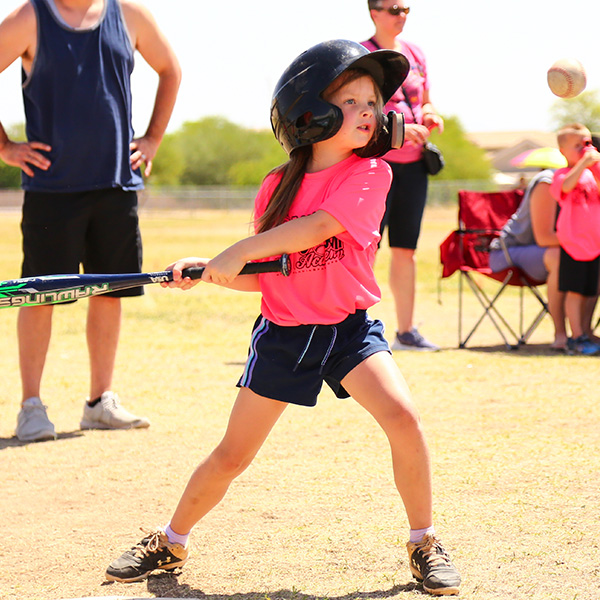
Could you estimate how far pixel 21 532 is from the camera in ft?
11.5

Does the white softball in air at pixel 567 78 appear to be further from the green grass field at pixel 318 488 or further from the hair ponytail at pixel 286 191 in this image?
the hair ponytail at pixel 286 191

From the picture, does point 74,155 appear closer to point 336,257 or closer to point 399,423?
point 336,257

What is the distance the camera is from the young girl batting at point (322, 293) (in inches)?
113

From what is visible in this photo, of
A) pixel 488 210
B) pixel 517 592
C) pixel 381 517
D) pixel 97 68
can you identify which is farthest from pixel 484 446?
pixel 488 210

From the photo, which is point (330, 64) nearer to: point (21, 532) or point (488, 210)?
point (21, 532)

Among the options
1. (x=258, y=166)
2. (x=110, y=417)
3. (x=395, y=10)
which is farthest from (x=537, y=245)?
(x=258, y=166)

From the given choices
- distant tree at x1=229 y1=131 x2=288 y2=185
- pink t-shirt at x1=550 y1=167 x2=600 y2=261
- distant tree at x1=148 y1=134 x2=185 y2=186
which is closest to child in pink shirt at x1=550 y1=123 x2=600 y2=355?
pink t-shirt at x1=550 y1=167 x2=600 y2=261

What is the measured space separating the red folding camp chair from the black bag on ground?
958mm

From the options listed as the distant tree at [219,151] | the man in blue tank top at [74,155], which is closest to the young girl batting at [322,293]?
the man in blue tank top at [74,155]

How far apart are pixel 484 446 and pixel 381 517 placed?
115 centimetres

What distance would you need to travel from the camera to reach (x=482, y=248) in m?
8.07

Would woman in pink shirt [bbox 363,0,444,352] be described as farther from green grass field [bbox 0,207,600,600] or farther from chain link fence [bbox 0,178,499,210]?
chain link fence [bbox 0,178,499,210]

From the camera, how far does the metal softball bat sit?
114 inches

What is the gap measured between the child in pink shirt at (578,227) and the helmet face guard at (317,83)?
4.49 metres
